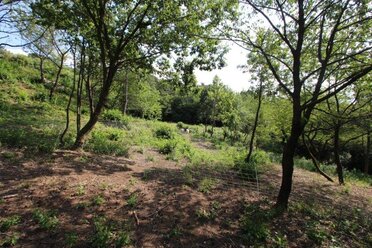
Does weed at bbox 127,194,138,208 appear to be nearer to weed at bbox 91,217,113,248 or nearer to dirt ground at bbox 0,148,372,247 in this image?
dirt ground at bbox 0,148,372,247

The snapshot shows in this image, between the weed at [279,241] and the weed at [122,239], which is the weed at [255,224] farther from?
the weed at [122,239]

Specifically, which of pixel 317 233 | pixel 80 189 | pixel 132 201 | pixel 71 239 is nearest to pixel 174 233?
pixel 132 201

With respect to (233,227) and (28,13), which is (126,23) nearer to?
(28,13)

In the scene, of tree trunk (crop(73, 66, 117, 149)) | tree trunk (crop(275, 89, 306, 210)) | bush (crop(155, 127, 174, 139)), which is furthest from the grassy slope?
bush (crop(155, 127, 174, 139))

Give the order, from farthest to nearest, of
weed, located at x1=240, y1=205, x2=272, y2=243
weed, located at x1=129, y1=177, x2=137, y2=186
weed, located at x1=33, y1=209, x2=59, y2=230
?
weed, located at x1=129, y1=177, x2=137, y2=186 < weed, located at x1=240, y1=205, x2=272, y2=243 < weed, located at x1=33, y1=209, x2=59, y2=230

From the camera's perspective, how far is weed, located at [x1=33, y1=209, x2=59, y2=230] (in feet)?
12.8

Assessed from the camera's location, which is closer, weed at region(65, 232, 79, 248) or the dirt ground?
weed at region(65, 232, 79, 248)

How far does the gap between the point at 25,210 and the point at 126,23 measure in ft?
19.4

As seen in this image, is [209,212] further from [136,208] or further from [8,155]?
[8,155]

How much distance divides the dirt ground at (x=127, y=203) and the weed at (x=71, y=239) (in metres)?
0.06

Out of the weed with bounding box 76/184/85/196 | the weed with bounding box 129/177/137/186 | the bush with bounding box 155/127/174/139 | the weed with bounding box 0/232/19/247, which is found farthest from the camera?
the bush with bounding box 155/127/174/139

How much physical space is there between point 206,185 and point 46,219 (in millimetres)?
3855

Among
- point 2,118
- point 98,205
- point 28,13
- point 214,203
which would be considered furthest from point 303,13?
point 2,118

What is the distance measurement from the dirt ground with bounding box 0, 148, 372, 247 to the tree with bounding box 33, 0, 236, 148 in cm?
215
